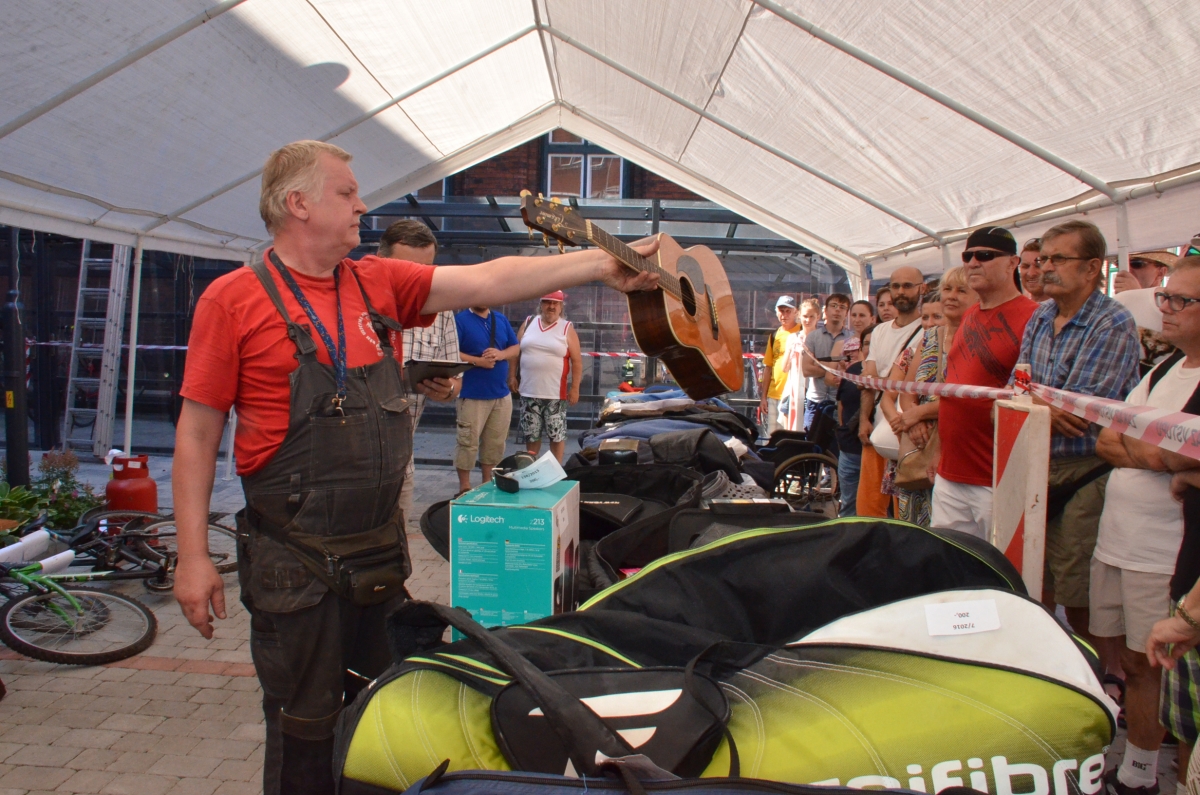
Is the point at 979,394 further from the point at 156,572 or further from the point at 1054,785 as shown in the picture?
the point at 156,572

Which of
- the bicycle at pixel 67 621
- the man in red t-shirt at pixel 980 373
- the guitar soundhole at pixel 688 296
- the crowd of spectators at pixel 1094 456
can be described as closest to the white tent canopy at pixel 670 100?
the crowd of spectators at pixel 1094 456

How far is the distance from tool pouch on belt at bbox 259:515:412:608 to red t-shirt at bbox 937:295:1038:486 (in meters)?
2.37

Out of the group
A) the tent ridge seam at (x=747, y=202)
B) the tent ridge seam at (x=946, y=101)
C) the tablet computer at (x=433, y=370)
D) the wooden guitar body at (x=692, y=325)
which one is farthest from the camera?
the tent ridge seam at (x=747, y=202)

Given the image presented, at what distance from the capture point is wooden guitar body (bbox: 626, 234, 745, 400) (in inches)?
119

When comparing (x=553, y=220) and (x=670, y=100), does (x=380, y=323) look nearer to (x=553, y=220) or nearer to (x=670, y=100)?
(x=553, y=220)

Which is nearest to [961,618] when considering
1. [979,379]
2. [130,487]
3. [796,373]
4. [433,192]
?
[979,379]

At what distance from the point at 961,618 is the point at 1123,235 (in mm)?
3760

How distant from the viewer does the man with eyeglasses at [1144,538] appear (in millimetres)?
2232

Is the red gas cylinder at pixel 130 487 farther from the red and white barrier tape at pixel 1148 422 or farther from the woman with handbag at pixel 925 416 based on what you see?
the red and white barrier tape at pixel 1148 422

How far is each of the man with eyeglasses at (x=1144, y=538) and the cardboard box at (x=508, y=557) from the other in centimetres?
173

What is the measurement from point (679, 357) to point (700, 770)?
7.47 feet

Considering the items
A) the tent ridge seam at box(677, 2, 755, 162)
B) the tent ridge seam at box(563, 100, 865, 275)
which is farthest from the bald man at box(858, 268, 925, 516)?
the tent ridge seam at box(563, 100, 865, 275)

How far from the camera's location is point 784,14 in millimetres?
4238

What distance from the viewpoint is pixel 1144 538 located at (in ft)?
8.06
